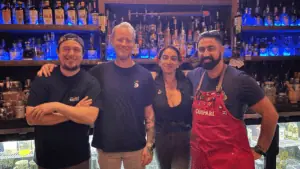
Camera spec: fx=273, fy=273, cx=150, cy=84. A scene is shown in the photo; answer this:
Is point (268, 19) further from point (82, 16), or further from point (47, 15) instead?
point (47, 15)

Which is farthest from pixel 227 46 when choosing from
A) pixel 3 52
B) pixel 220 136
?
pixel 3 52

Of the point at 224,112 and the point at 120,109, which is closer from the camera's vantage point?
the point at 224,112

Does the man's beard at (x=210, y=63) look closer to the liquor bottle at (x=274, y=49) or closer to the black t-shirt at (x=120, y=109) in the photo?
the black t-shirt at (x=120, y=109)

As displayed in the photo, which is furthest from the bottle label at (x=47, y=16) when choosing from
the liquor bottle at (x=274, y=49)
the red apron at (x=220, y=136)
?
the liquor bottle at (x=274, y=49)

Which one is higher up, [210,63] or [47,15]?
[47,15]

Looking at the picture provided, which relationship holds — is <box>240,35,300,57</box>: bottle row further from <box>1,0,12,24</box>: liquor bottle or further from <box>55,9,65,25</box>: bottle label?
<box>1,0,12,24</box>: liquor bottle

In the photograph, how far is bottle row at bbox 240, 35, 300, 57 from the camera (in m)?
2.88

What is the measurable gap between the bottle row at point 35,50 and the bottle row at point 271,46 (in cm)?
156

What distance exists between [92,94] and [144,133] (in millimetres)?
430

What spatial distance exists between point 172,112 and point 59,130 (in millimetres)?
751

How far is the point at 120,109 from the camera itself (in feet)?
5.45

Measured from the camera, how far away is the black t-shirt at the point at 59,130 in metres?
1.53

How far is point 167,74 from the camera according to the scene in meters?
Answer: 1.98

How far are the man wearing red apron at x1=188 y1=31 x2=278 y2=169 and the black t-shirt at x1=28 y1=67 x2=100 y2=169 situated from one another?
2.19ft
